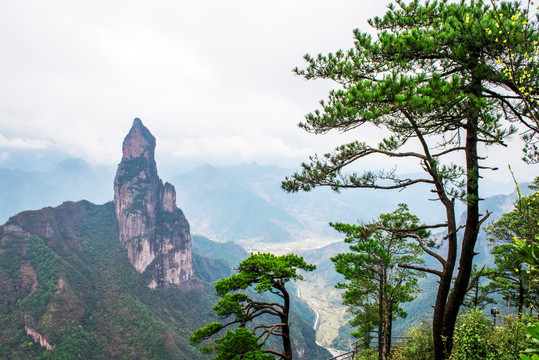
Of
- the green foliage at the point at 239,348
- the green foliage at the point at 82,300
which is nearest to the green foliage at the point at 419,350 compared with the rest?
the green foliage at the point at 239,348

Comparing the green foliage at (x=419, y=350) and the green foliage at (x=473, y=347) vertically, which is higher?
the green foliage at (x=473, y=347)

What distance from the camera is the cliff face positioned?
336 feet

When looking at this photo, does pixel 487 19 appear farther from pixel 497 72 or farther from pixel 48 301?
pixel 48 301

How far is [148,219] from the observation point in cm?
10712

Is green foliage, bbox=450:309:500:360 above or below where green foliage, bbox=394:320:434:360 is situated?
above

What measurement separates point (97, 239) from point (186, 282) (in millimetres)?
36854

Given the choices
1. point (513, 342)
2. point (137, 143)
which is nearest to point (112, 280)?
point (137, 143)

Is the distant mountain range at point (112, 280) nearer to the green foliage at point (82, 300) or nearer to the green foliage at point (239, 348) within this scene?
the green foliage at point (82, 300)

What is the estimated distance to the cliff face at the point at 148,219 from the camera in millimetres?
102438

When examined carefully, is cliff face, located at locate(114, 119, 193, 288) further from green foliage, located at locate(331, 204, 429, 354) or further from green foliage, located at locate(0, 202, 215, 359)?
green foliage, located at locate(331, 204, 429, 354)

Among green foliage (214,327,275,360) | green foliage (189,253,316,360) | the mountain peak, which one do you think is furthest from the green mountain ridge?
green foliage (214,327,275,360)

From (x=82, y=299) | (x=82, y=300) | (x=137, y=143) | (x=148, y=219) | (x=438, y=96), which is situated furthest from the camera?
(x=137, y=143)

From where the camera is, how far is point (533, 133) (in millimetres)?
5871

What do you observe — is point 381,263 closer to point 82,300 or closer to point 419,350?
point 419,350
